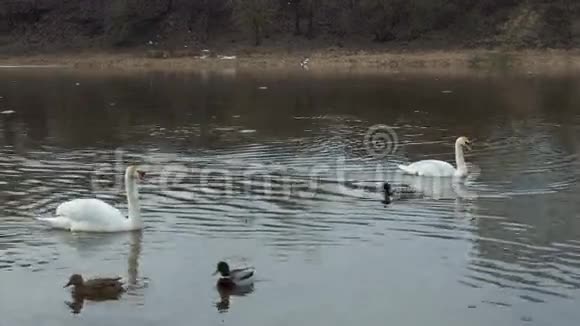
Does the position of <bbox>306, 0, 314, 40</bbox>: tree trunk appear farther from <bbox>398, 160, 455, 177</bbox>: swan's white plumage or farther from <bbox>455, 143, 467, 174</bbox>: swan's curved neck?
<bbox>398, 160, 455, 177</bbox>: swan's white plumage

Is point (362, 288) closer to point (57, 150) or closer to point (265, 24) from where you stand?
point (57, 150)

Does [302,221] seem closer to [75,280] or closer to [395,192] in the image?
[395,192]

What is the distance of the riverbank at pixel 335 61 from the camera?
146 feet

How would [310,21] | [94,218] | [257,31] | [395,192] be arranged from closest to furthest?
[94,218] < [395,192] < [257,31] < [310,21]

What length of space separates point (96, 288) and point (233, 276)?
1334 mm

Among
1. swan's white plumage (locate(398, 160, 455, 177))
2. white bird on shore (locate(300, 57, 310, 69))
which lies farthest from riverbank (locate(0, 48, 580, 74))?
swan's white plumage (locate(398, 160, 455, 177))

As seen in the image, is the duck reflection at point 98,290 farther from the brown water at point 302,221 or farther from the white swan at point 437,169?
the white swan at point 437,169

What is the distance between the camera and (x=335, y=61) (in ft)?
158

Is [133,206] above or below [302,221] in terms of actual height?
above

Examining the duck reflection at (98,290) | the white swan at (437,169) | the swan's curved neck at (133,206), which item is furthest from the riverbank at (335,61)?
the duck reflection at (98,290)

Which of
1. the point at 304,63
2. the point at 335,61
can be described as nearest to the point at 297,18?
the point at 304,63

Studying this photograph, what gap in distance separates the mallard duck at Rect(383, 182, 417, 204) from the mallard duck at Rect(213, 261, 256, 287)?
4240 mm

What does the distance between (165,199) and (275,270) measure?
4.11m

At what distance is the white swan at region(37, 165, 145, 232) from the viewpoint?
471 inches
